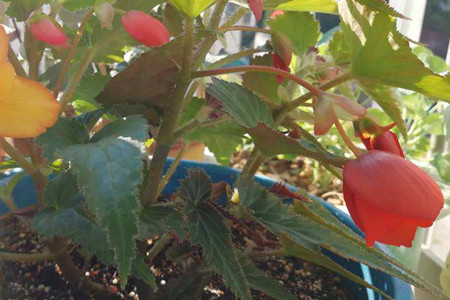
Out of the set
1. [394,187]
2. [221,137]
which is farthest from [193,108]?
[394,187]

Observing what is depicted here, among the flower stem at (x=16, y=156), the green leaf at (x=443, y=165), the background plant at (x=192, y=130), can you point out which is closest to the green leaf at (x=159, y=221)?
the background plant at (x=192, y=130)

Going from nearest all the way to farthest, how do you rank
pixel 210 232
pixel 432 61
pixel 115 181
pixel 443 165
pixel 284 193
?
pixel 115 181 < pixel 210 232 < pixel 284 193 < pixel 443 165 < pixel 432 61

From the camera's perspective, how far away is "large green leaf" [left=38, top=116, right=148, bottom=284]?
24cm

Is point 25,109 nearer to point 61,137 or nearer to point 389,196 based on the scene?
point 61,137

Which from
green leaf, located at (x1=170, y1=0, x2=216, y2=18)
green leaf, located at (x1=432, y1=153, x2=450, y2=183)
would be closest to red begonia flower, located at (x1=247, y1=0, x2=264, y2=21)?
green leaf, located at (x1=170, y1=0, x2=216, y2=18)

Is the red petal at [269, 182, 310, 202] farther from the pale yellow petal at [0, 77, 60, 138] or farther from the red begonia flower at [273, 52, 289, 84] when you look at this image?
the pale yellow petal at [0, 77, 60, 138]

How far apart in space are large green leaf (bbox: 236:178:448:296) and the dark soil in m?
0.10

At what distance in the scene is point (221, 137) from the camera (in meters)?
0.55

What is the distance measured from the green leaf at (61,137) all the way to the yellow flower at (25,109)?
0.5 inches

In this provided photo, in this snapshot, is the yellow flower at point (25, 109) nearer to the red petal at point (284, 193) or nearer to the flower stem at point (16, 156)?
the flower stem at point (16, 156)

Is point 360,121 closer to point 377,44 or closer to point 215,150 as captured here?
point 377,44

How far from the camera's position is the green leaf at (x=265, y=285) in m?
0.39

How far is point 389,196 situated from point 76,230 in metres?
0.21

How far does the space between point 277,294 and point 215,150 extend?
0.23 metres
